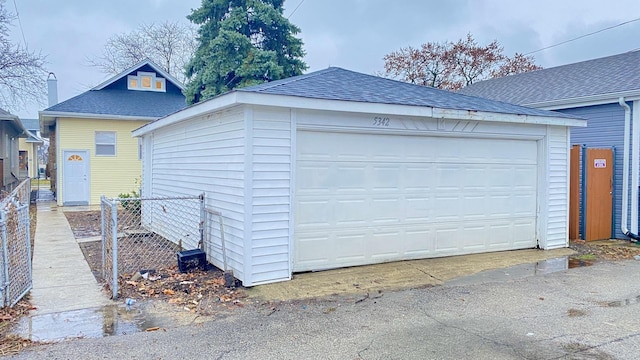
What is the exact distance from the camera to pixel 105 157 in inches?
678

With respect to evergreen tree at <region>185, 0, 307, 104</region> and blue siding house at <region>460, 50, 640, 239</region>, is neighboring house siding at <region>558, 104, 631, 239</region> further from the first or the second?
evergreen tree at <region>185, 0, 307, 104</region>

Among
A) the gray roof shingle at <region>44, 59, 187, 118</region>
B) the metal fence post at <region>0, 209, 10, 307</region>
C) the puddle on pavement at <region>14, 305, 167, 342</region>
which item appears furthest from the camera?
the gray roof shingle at <region>44, 59, 187, 118</region>

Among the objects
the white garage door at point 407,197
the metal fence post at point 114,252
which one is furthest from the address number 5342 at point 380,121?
the metal fence post at point 114,252

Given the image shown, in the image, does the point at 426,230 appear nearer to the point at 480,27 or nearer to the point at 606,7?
the point at 606,7

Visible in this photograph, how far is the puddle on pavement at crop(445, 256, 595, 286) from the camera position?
6.14 metres

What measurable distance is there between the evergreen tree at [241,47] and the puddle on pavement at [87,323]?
13.9 m

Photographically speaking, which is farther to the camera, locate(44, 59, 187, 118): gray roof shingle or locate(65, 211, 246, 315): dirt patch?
locate(44, 59, 187, 118): gray roof shingle

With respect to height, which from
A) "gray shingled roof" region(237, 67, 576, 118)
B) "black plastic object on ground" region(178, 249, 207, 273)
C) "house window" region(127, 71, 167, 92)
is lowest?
"black plastic object on ground" region(178, 249, 207, 273)

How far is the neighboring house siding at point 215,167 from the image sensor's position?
590 centimetres

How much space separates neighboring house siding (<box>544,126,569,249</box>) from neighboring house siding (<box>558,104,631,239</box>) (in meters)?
2.21

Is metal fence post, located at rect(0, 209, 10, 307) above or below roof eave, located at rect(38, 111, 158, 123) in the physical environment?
below

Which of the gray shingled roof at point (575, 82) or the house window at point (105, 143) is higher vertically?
the gray shingled roof at point (575, 82)

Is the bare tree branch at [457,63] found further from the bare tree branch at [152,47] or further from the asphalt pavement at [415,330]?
the asphalt pavement at [415,330]

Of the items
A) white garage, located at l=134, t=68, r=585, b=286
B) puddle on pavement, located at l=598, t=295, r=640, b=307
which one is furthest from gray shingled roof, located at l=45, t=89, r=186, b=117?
puddle on pavement, located at l=598, t=295, r=640, b=307
